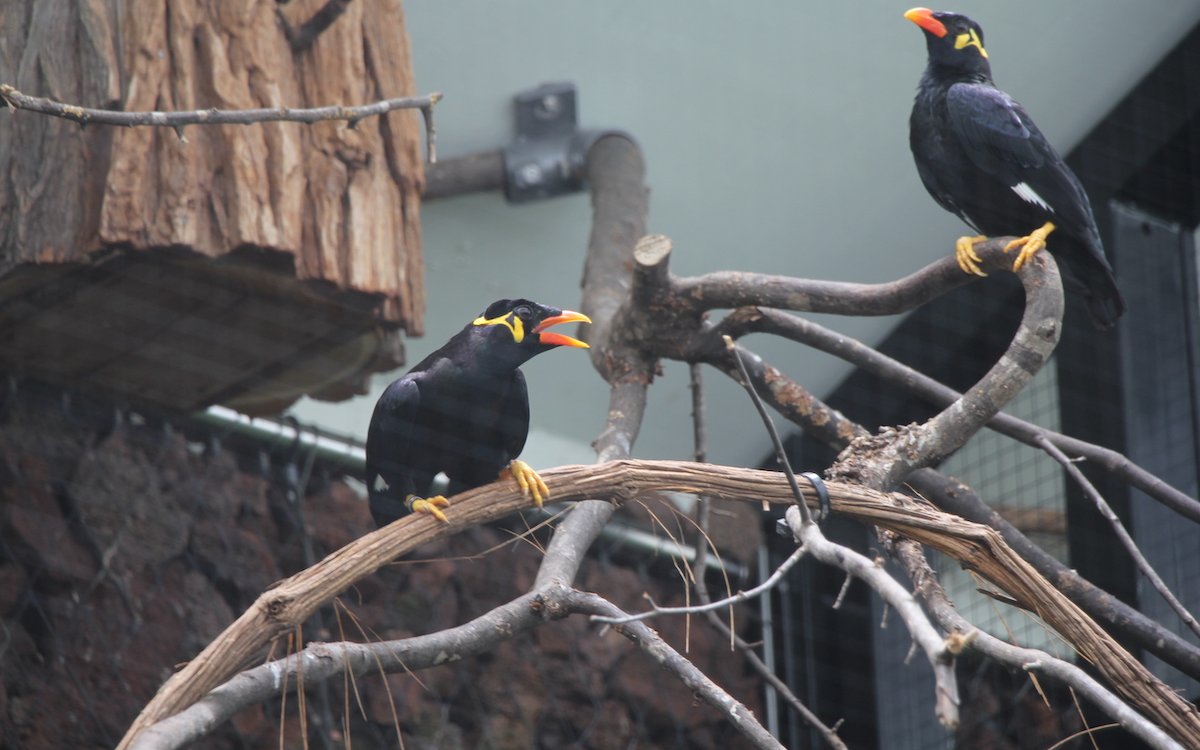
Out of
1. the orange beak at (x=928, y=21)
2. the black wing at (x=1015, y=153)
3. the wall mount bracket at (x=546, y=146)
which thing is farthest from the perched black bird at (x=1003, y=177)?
the wall mount bracket at (x=546, y=146)

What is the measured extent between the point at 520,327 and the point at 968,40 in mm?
1186

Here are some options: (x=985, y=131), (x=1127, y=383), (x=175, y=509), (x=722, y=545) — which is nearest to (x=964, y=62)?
(x=985, y=131)

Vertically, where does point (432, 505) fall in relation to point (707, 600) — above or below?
above

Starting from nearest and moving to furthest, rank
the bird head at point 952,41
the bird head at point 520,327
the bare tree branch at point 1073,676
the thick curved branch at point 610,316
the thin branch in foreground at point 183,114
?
the bare tree branch at point 1073,676 → the thin branch in foreground at point 183,114 → the thick curved branch at point 610,316 → the bird head at point 520,327 → the bird head at point 952,41

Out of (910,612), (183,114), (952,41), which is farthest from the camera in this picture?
(952,41)

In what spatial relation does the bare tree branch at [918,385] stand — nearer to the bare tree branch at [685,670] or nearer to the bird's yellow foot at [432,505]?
the bird's yellow foot at [432,505]

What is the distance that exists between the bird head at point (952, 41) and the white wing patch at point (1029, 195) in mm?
364

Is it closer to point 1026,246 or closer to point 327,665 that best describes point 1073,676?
point 327,665

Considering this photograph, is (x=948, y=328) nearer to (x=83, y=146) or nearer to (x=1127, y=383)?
(x=1127, y=383)

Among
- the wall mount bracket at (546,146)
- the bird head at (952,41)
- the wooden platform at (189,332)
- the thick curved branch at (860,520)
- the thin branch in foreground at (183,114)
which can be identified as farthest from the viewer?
the wall mount bracket at (546,146)

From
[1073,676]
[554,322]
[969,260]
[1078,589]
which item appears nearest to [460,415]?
[554,322]

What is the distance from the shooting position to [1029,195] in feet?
8.53

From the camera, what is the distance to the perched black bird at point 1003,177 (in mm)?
2586

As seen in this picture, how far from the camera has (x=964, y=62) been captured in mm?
2865
